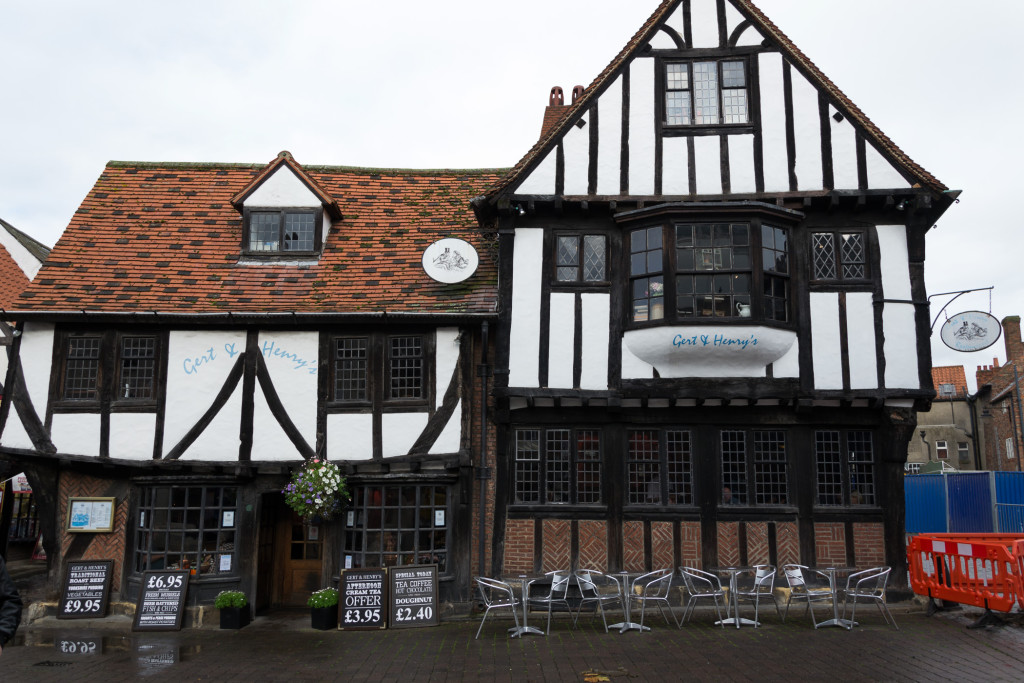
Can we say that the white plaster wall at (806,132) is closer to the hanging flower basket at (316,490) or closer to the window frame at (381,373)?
the window frame at (381,373)

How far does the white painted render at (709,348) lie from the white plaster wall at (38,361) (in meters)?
10.9

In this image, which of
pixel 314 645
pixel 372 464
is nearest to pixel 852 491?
pixel 372 464

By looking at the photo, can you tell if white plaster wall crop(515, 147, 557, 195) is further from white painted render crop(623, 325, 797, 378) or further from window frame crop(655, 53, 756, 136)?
white painted render crop(623, 325, 797, 378)

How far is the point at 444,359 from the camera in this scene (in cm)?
1386

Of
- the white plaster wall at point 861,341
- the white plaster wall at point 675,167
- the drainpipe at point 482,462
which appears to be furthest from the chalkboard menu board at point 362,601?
the white plaster wall at point 861,341

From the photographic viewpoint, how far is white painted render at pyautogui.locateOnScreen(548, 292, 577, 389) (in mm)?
13414

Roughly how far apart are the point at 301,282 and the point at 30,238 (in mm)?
13066

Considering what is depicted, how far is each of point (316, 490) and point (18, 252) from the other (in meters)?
13.9

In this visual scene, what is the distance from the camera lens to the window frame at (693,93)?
539 inches

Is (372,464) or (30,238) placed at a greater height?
(30,238)

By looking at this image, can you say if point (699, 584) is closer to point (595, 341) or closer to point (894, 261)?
point (595, 341)

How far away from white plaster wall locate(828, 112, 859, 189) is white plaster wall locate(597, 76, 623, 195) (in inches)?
152

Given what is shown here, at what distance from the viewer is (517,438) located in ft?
45.3

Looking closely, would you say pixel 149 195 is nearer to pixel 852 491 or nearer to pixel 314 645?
pixel 314 645
